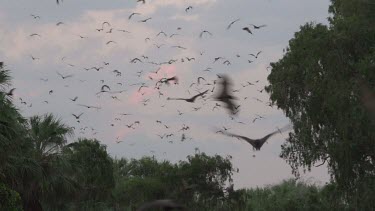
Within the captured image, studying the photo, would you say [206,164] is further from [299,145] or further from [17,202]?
[17,202]

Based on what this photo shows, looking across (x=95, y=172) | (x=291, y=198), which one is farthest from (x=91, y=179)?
(x=291, y=198)

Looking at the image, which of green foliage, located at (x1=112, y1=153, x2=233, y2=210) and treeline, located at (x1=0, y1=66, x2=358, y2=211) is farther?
green foliage, located at (x1=112, y1=153, x2=233, y2=210)

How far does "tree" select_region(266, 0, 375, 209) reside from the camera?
3247 cm

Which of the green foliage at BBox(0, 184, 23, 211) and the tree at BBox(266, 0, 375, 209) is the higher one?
the tree at BBox(266, 0, 375, 209)

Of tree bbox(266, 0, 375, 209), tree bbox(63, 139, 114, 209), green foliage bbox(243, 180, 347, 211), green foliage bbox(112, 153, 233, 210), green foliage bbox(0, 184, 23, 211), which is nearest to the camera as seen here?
green foliage bbox(0, 184, 23, 211)

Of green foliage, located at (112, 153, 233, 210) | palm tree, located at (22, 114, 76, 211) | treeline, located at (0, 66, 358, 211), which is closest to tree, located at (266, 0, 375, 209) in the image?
treeline, located at (0, 66, 358, 211)

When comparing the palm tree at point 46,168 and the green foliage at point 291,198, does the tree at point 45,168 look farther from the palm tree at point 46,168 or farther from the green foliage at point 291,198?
the green foliage at point 291,198

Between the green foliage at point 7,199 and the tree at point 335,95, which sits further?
the tree at point 335,95

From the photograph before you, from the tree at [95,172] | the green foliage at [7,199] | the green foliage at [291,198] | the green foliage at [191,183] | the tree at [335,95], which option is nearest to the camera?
the green foliage at [7,199]

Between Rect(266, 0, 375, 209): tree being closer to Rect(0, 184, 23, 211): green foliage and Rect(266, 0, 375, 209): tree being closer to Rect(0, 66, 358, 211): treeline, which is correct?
Rect(0, 66, 358, 211): treeline

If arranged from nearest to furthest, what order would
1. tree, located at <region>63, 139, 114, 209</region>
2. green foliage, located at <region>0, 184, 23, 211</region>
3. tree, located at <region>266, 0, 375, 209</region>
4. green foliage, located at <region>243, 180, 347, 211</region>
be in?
green foliage, located at <region>0, 184, 23, 211</region> → tree, located at <region>266, 0, 375, 209</region> → green foliage, located at <region>243, 180, 347, 211</region> → tree, located at <region>63, 139, 114, 209</region>

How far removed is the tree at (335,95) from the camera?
32469 mm

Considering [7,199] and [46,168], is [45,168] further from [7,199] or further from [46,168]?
[7,199]

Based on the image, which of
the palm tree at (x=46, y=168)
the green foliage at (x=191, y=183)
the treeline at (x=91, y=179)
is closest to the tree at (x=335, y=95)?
the treeline at (x=91, y=179)
